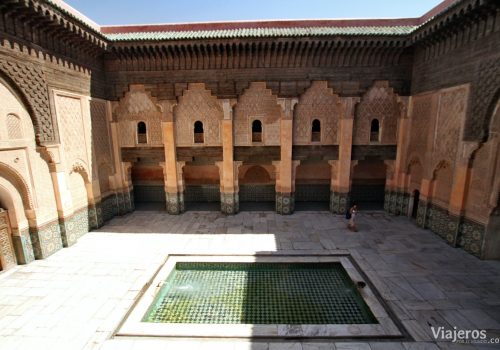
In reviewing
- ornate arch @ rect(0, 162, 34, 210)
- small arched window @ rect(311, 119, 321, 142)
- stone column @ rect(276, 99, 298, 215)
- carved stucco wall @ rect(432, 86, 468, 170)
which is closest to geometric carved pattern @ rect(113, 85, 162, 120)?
ornate arch @ rect(0, 162, 34, 210)

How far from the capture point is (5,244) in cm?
536

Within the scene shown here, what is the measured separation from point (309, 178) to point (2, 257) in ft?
29.3

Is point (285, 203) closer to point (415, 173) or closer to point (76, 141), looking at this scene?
point (415, 173)

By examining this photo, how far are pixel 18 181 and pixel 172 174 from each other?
393cm

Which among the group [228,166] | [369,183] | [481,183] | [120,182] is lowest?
[369,183]

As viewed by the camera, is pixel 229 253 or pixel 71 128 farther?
pixel 71 128

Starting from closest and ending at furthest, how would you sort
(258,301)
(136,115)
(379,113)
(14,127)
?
1. (258,301)
2. (14,127)
3. (379,113)
4. (136,115)

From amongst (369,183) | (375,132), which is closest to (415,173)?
(375,132)

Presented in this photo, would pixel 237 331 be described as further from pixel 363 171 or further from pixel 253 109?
pixel 363 171

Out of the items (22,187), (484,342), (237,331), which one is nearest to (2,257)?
(22,187)

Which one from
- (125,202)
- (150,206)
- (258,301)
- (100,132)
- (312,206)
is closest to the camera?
(258,301)

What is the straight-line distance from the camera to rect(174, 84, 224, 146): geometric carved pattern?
8.11 m

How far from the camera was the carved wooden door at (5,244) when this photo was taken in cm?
527

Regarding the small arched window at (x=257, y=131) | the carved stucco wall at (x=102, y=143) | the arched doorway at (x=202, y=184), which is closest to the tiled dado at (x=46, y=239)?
the carved stucco wall at (x=102, y=143)
